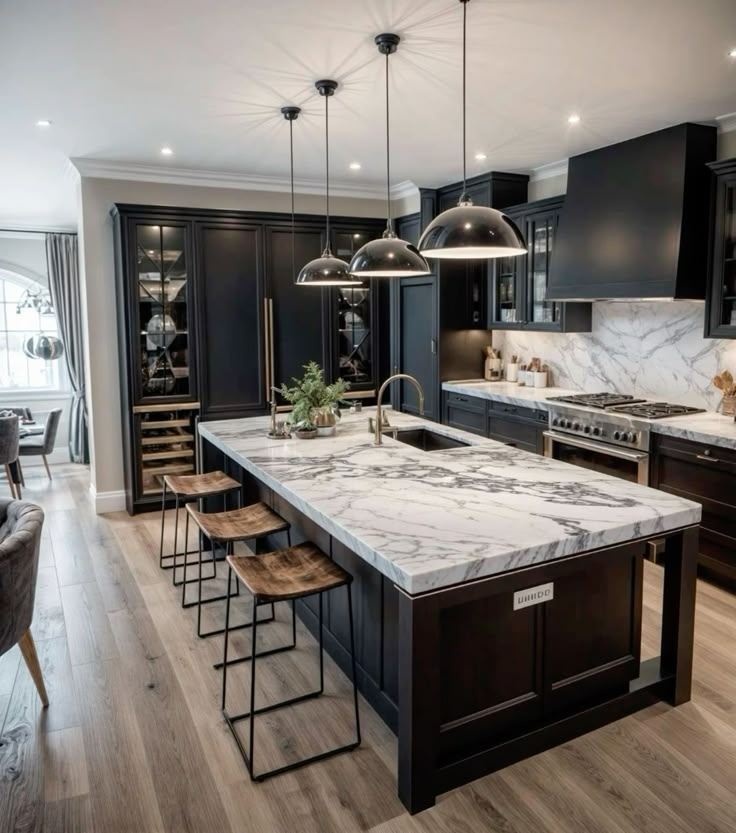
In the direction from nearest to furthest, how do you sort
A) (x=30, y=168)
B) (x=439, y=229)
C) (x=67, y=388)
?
(x=439, y=229) < (x=30, y=168) < (x=67, y=388)

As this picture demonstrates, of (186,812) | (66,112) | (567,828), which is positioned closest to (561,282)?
(66,112)

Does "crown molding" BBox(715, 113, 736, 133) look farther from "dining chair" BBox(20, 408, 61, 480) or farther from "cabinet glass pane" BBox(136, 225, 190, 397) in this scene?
"dining chair" BBox(20, 408, 61, 480)

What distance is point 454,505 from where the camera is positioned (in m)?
2.54

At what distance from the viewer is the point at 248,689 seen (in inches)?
115

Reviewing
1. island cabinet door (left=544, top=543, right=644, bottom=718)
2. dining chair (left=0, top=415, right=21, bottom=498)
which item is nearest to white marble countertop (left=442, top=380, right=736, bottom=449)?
island cabinet door (left=544, top=543, right=644, bottom=718)

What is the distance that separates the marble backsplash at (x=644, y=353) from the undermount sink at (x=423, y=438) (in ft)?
6.08

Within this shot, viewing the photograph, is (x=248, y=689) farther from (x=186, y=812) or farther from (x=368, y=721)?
(x=186, y=812)

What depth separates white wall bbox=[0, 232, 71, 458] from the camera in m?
7.93

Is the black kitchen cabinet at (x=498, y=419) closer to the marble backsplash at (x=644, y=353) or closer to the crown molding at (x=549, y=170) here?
the marble backsplash at (x=644, y=353)

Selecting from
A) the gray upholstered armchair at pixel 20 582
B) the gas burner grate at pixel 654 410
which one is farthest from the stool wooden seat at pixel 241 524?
the gas burner grate at pixel 654 410

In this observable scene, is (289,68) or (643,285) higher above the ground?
(289,68)

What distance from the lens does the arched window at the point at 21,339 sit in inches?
320

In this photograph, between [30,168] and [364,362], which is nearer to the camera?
[30,168]

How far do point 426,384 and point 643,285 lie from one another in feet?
7.52
